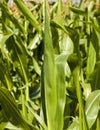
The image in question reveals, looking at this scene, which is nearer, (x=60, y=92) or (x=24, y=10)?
(x=60, y=92)

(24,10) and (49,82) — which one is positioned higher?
(24,10)

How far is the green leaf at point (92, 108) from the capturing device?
2.70 ft

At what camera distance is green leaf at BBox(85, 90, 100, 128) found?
2.70 feet

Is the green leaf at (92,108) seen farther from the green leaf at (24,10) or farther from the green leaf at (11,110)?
the green leaf at (24,10)

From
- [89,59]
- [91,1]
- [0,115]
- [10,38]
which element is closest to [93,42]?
[89,59]

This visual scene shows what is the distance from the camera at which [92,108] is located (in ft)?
2.80

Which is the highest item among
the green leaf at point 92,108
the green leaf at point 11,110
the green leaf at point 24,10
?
the green leaf at point 24,10

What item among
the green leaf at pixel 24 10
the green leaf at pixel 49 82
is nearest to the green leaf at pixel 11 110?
the green leaf at pixel 49 82

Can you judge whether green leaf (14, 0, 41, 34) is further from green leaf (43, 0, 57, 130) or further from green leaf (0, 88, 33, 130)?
green leaf (0, 88, 33, 130)

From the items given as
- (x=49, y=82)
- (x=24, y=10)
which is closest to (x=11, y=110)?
(x=49, y=82)

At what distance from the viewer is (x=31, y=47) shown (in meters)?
1.44

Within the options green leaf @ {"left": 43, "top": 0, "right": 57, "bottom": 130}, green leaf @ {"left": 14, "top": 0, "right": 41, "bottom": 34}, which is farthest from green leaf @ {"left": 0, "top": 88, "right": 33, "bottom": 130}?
green leaf @ {"left": 14, "top": 0, "right": 41, "bottom": 34}

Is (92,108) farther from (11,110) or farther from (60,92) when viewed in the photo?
(11,110)

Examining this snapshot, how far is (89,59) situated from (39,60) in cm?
34
